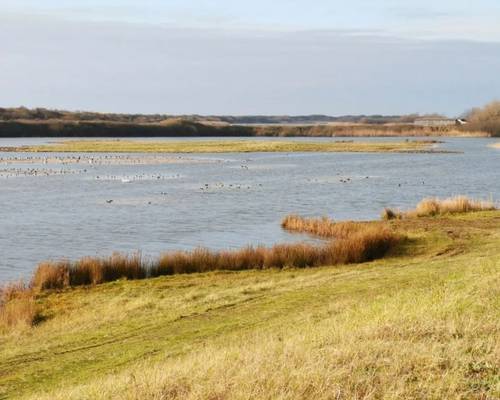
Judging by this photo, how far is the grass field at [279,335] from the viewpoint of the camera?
25.4 feet

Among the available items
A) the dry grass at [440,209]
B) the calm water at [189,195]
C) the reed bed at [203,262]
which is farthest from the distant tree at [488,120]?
the reed bed at [203,262]

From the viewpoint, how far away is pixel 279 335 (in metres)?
11.6

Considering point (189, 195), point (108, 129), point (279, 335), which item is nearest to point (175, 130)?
point (108, 129)

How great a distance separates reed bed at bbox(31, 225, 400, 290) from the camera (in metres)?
21.6

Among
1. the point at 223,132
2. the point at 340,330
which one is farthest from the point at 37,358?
the point at 223,132

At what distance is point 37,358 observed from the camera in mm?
13711

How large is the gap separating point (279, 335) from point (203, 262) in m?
11.5

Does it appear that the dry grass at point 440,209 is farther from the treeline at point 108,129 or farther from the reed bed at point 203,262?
the treeline at point 108,129

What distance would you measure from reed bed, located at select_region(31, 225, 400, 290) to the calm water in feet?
7.68

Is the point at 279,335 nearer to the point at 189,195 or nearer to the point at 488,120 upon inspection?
the point at 189,195

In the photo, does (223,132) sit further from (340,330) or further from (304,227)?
(340,330)

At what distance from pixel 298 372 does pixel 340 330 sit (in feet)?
8.07

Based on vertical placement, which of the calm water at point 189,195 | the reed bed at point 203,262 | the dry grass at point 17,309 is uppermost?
the reed bed at point 203,262

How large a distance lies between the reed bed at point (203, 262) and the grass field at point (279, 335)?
710mm
